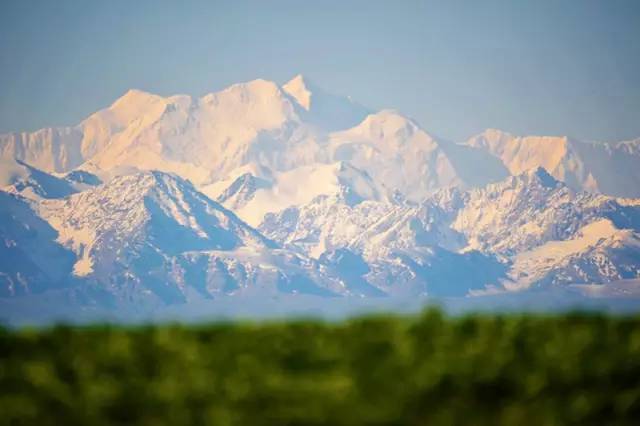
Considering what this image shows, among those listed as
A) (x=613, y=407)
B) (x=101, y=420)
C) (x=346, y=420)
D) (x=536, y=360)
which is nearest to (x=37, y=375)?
(x=101, y=420)

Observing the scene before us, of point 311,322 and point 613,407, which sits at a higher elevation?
point 311,322

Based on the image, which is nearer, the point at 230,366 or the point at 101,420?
the point at 101,420

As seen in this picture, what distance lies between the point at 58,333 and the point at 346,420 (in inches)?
230

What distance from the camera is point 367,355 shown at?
16.1m

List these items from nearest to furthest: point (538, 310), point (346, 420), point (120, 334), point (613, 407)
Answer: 1. point (346, 420)
2. point (613, 407)
3. point (120, 334)
4. point (538, 310)

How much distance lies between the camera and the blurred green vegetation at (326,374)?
558 inches

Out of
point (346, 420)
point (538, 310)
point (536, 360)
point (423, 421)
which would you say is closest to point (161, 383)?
point (346, 420)

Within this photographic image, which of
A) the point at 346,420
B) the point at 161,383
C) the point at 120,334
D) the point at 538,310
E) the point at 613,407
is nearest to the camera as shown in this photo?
the point at 346,420

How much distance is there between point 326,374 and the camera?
1527 centimetres

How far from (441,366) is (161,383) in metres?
4.02

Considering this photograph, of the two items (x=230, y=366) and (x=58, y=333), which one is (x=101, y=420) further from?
(x=58, y=333)

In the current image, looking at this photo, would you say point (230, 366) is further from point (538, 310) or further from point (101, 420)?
point (538, 310)

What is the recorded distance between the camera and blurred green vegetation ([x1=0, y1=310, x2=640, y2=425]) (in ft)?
46.5

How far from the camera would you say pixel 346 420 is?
13820 millimetres
